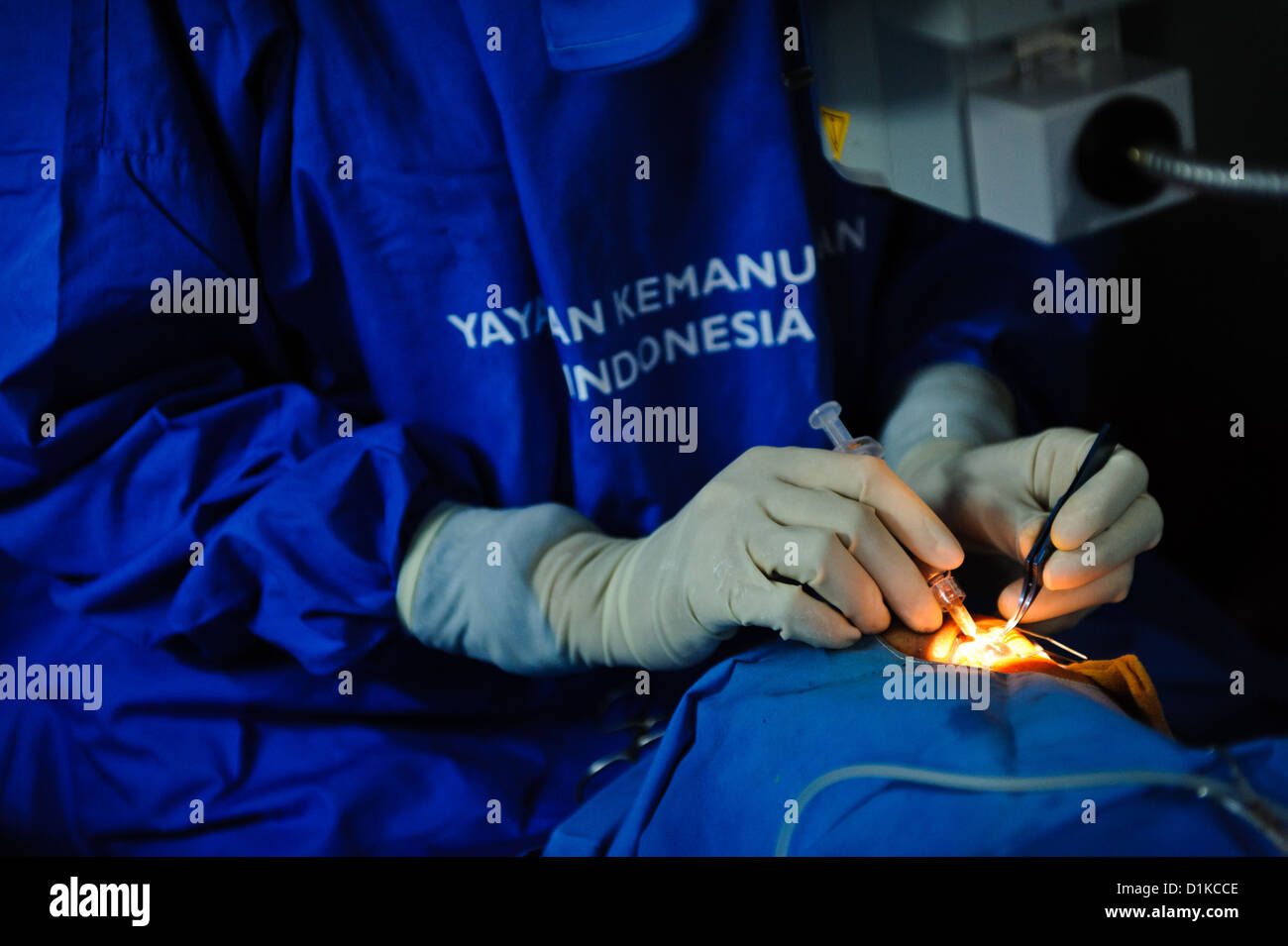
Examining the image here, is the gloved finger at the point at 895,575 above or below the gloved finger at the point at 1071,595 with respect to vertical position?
above

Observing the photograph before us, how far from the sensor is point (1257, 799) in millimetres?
624

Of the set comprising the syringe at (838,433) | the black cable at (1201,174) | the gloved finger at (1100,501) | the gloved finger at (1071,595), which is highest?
the black cable at (1201,174)

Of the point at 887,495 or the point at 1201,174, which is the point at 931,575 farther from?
the point at 1201,174

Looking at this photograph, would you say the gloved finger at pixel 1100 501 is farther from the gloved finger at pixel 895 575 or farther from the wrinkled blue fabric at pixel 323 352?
the wrinkled blue fabric at pixel 323 352

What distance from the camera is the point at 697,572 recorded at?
3.00 feet

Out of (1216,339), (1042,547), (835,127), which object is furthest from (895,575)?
(1216,339)

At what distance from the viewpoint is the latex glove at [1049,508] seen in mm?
879

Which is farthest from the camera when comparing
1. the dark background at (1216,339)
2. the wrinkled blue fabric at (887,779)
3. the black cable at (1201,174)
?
the dark background at (1216,339)

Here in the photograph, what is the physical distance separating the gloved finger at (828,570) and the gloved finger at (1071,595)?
4.4 inches

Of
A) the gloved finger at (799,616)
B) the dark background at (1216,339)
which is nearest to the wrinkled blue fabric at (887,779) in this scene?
the gloved finger at (799,616)

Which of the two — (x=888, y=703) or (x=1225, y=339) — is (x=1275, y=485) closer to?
(x=1225, y=339)

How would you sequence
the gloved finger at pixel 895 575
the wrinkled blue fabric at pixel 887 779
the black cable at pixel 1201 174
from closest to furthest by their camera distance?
the black cable at pixel 1201 174, the wrinkled blue fabric at pixel 887 779, the gloved finger at pixel 895 575
